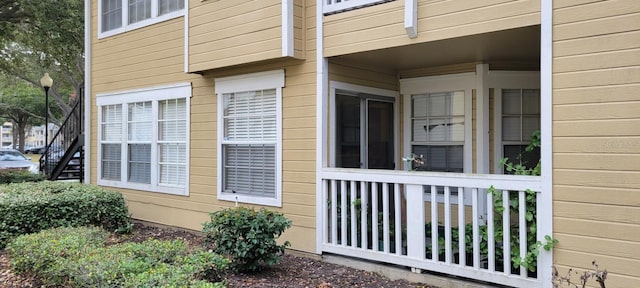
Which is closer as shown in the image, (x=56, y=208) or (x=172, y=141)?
(x=56, y=208)

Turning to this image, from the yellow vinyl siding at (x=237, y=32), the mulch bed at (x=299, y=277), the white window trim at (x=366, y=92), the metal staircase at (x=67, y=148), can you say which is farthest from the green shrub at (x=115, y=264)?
the metal staircase at (x=67, y=148)

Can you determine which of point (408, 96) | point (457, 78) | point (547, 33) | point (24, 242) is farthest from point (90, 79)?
point (547, 33)

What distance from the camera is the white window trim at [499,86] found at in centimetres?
588

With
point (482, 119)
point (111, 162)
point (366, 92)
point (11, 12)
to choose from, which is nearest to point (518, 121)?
point (482, 119)

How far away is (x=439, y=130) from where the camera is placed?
640cm

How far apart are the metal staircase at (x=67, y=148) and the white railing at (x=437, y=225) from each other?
7223 mm

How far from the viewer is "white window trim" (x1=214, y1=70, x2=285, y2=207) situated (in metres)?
5.97

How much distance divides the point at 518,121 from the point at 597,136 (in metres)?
2.27

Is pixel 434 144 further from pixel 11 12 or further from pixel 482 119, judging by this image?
pixel 11 12

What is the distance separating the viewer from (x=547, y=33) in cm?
391

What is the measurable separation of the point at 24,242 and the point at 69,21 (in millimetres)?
8699

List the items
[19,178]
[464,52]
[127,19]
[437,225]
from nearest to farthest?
[437,225]
[464,52]
[127,19]
[19,178]

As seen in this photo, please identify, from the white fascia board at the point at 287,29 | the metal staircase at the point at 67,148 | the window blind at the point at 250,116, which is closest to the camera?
the white fascia board at the point at 287,29

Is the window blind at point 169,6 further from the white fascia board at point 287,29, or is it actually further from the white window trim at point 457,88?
the white window trim at point 457,88
